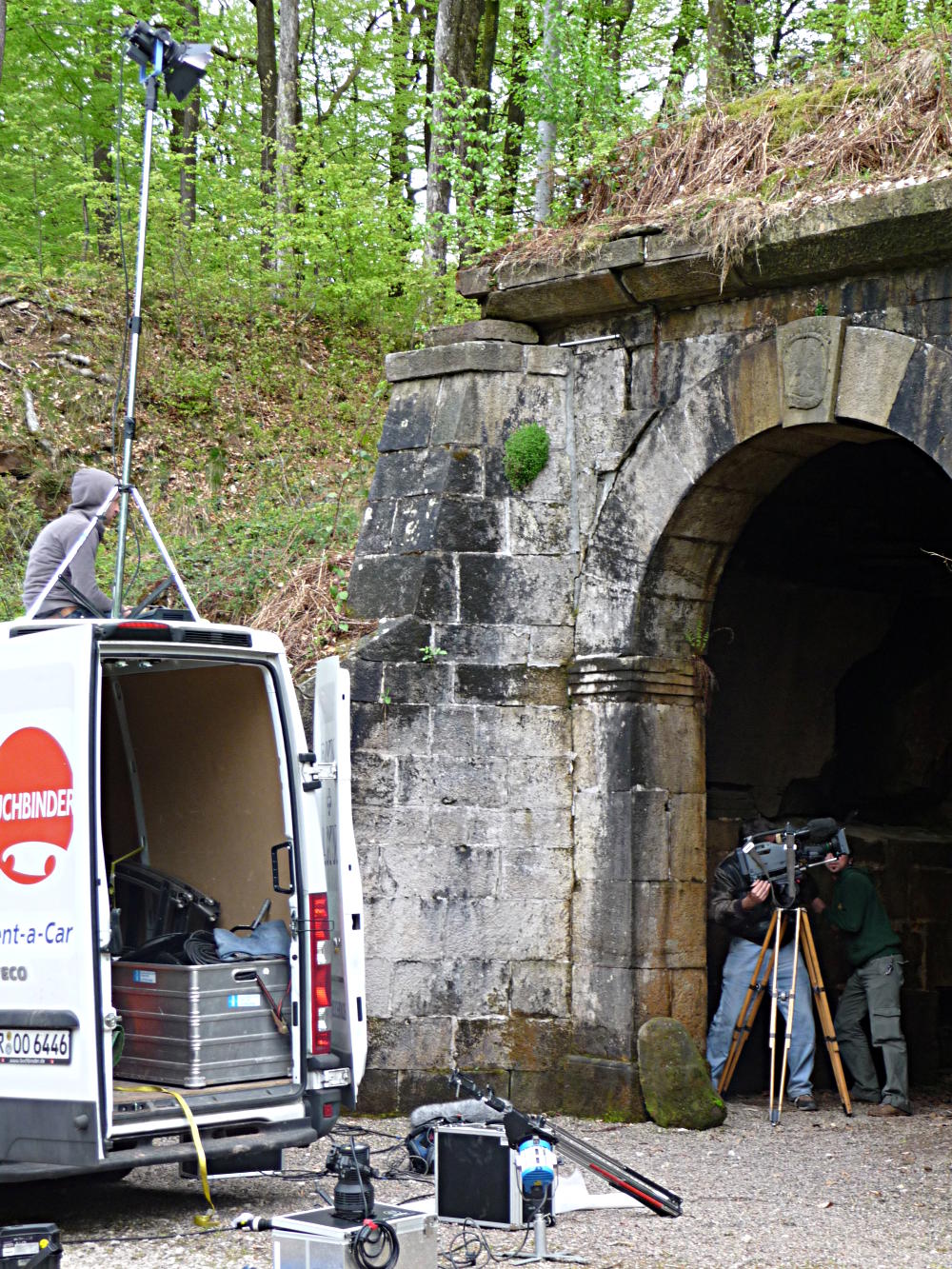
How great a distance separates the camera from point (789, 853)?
830 cm

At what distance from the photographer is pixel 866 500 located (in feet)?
35.3

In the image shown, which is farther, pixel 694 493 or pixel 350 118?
pixel 350 118

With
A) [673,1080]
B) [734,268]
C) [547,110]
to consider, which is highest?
[547,110]

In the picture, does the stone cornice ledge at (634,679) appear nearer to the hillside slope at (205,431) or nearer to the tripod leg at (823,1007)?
the tripod leg at (823,1007)

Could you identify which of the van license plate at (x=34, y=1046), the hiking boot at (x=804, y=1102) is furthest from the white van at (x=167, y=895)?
the hiking boot at (x=804, y=1102)

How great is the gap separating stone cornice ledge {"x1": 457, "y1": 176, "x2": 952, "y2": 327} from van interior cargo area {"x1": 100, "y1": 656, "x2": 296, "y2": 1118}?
3.14 m

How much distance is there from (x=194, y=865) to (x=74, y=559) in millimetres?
1536

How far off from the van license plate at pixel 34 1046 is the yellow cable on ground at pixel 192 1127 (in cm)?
41

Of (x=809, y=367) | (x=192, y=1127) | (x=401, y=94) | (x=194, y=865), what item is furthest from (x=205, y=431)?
(x=192, y=1127)

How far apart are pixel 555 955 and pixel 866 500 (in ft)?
15.4

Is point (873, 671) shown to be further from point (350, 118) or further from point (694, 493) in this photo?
point (350, 118)

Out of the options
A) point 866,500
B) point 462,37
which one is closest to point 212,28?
point 462,37

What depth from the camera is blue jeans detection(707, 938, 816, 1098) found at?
8508mm

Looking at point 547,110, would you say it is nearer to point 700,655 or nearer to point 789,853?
point 700,655
